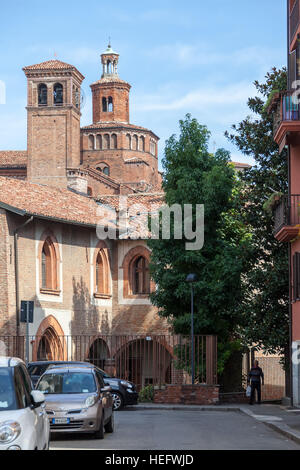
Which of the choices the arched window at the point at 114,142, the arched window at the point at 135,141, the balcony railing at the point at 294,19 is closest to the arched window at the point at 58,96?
the arched window at the point at 114,142

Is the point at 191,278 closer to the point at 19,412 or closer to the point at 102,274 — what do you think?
the point at 102,274

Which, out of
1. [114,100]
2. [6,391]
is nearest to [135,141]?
[114,100]

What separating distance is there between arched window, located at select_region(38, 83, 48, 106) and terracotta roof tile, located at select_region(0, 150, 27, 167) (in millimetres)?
7660

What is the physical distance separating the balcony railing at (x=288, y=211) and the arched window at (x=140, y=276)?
15.5 metres

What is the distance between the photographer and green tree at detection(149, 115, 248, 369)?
3189cm

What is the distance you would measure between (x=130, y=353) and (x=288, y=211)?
17.1m

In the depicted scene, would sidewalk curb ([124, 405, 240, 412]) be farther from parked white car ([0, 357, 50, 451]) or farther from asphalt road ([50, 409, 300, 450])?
parked white car ([0, 357, 50, 451])

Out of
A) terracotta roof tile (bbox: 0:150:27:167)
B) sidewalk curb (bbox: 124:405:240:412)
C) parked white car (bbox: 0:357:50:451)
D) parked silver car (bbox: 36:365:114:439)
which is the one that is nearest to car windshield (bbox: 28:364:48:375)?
sidewalk curb (bbox: 124:405:240:412)

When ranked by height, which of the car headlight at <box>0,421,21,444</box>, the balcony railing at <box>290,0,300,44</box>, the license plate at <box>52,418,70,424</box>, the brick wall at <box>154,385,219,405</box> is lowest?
the brick wall at <box>154,385,219,405</box>

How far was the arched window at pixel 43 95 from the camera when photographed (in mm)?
85812

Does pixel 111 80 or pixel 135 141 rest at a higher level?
pixel 111 80

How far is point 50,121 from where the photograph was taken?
282 ft
